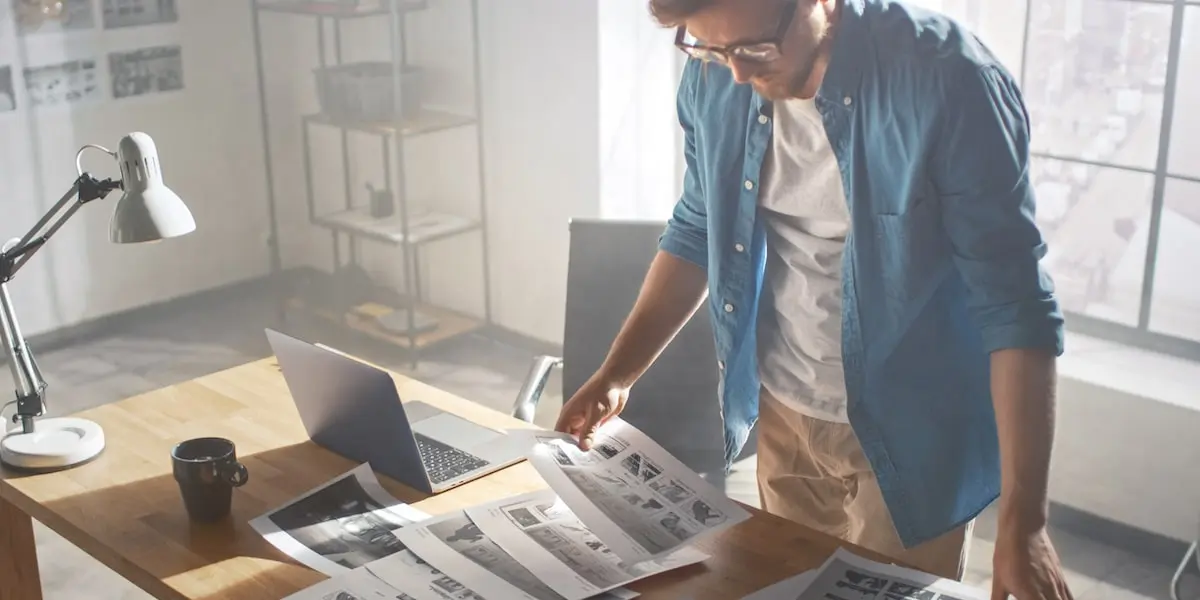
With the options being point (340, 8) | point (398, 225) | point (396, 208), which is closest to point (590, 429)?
point (398, 225)

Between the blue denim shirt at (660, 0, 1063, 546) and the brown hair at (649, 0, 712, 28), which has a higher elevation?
the brown hair at (649, 0, 712, 28)

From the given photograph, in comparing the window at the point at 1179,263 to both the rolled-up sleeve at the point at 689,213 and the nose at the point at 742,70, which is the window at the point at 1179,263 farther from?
the nose at the point at 742,70

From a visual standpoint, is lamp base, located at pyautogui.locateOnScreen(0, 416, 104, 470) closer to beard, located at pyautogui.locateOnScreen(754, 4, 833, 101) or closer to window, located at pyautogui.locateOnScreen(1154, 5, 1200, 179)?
beard, located at pyautogui.locateOnScreen(754, 4, 833, 101)

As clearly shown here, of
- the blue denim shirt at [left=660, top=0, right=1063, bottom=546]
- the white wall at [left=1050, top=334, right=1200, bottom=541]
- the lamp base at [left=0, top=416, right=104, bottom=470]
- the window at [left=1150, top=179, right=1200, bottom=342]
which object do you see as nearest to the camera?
the blue denim shirt at [left=660, top=0, right=1063, bottom=546]

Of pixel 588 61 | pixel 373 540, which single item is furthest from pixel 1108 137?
pixel 373 540

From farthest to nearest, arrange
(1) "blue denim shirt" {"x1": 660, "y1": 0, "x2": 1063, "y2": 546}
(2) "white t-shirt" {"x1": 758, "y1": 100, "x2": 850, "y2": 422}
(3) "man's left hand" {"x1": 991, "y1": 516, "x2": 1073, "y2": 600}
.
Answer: (2) "white t-shirt" {"x1": 758, "y1": 100, "x2": 850, "y2": 422} < (1) "blue denim shirt" {"x1": 660, "y1": 0, "x2": 1063, "y2": 546} < (3) "man's left hand" {"x1": 991, "y1": 516, "x2": 1073, "y2": 600}

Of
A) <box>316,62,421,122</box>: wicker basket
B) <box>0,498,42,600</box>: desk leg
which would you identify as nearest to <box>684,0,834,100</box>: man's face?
<box>0,498,42,600</box>: desk leg

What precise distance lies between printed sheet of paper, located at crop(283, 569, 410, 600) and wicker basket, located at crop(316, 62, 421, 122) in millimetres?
3005

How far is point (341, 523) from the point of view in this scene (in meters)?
1.63

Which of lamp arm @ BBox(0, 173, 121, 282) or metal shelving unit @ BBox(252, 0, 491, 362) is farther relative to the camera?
metal shelving unit @ BBox(252, 0, 491, 362)

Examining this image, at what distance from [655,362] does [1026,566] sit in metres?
1.26

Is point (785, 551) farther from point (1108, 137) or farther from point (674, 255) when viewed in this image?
point (1108, 137)

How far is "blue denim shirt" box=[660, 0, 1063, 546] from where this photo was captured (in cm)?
137

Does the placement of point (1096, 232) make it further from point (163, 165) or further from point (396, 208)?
point (163, 165)
